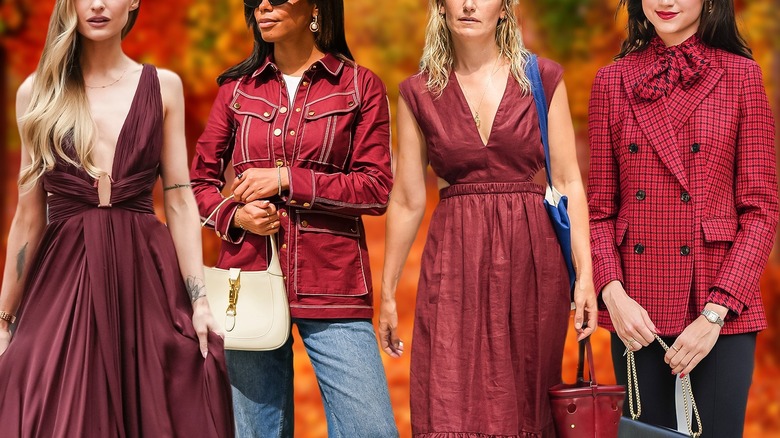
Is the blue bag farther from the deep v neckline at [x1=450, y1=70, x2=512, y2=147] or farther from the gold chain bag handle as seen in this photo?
the gold chain bag handle

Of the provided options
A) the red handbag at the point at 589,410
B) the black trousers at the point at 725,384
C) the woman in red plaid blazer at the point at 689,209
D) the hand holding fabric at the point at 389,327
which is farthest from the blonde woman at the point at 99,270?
the black trousers at the point at 725,384

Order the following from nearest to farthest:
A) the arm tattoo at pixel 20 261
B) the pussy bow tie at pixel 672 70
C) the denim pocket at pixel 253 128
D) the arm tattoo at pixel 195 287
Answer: the arm tattoo at pixel 20 261
the arm tattoo at pixel 195 287
the pussy bow tie at pixel 672 70
the denim pocket at pixel 253 128

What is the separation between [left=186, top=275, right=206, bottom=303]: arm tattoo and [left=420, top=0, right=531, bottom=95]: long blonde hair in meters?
1.06

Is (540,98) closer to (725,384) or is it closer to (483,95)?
(483,95)

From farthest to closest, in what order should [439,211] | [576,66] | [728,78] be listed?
[576,66] < [439,211] < [728,78]

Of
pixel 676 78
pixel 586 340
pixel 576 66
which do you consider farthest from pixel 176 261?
pixel 576 66

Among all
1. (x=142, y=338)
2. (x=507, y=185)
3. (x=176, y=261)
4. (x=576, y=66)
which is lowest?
(x=142, y=338)

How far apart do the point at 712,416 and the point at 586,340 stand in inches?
18.9

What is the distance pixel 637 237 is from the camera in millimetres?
3951

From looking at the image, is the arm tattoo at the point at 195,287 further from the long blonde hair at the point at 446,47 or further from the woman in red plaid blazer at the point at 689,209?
the woman in red plaid blazer at the point at 689,209

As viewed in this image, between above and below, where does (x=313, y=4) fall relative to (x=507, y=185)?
above

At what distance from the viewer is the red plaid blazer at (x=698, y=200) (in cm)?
380

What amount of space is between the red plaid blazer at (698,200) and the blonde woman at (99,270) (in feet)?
4.48

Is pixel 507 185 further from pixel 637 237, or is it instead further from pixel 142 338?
pixel 142 338
